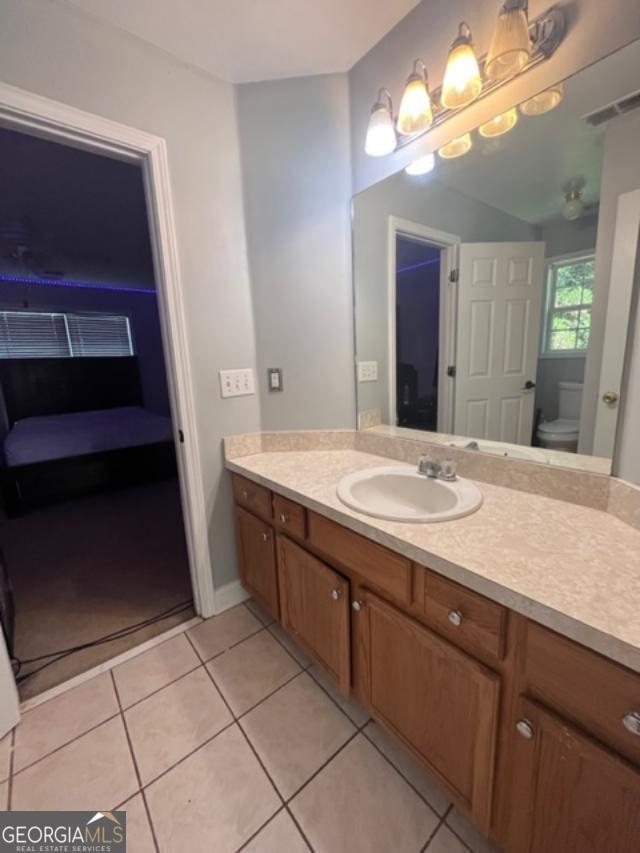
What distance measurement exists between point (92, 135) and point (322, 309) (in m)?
1.04

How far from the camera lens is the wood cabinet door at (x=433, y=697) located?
82 centimetres

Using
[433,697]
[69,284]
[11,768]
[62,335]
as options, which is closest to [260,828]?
[433,697]

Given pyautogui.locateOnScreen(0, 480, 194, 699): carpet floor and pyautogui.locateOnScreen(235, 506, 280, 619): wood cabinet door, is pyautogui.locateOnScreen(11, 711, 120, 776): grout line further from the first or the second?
pyautogui.locateOnScreen(235, 506, 280, 619): wood cabinet door

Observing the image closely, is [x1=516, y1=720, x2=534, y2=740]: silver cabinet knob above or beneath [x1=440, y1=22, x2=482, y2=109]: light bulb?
beneath

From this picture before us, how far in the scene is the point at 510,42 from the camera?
3.27 feet

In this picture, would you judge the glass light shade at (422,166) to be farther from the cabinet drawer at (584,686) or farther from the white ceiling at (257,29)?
the cabinet drawer at (584,686)

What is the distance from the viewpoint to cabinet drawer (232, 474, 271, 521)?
4.86 ft

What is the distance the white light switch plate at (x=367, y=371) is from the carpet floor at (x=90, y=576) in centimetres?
148

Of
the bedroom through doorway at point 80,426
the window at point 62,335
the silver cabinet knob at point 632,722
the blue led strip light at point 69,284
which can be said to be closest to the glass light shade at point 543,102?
the silver cabinet knob at point 632,722

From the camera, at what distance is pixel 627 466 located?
0.98m

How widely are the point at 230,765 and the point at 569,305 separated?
5.84ft

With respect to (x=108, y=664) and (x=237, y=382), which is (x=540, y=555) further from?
(x=108, y=664)

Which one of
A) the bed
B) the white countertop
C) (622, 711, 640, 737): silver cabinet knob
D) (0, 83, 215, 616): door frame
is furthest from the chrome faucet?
the bed

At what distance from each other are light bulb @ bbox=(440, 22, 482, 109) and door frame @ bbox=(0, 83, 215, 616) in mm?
1046
